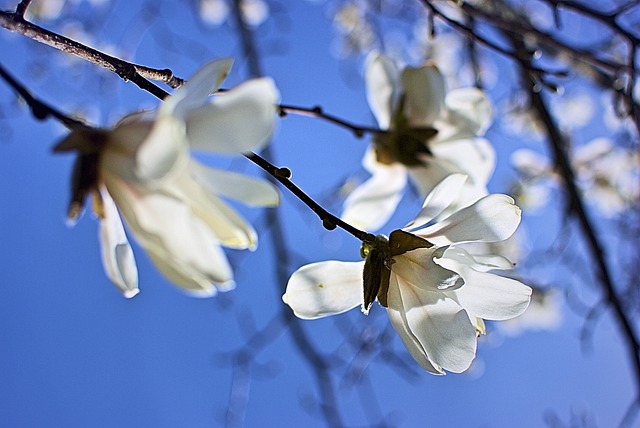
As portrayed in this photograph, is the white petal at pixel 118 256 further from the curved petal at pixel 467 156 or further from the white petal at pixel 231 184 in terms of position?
the curved petal at pixel 467 156

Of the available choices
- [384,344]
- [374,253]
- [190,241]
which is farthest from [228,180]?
[384,344]

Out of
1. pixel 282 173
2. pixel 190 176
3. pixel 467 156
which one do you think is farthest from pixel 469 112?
pixel 190 176

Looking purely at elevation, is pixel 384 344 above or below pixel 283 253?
below

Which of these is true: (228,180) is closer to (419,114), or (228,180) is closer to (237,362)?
(419,114)

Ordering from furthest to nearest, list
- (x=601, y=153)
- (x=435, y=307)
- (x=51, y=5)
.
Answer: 1. (x=51, y=5)
2. (x=601, y=153)
3. (x=435, y=307)

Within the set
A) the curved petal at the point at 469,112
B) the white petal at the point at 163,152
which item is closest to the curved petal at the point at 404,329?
the white petal at the point at 163,152

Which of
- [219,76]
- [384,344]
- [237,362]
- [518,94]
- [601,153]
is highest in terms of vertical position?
[601,153]

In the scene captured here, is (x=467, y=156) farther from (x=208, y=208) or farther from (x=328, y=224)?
(x=208, y=208)
